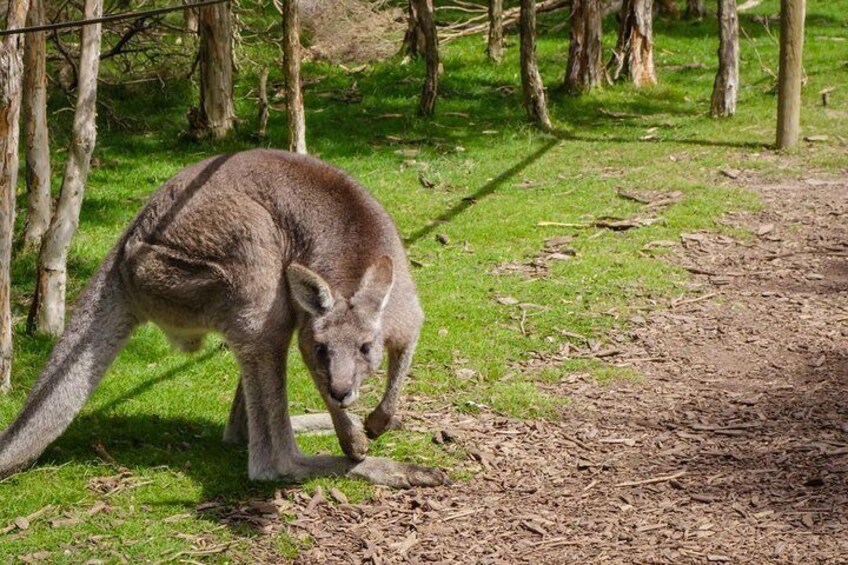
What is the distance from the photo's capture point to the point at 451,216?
395 inches

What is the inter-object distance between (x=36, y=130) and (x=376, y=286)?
3.72 m

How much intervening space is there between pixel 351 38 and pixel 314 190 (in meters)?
9.87

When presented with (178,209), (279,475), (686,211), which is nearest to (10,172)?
(178,209)

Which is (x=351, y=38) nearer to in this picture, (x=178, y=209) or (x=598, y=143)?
(x=598, y=143)

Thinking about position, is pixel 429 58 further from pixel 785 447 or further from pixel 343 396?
pixel 343 396

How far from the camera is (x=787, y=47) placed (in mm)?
Result: 11383

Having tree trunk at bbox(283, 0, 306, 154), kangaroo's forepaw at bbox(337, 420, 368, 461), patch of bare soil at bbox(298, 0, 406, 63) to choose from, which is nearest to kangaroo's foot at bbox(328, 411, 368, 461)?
kangaroo's forepaw at bbox(337, 420, 368, 461)

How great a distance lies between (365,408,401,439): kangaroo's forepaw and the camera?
583 centimetres

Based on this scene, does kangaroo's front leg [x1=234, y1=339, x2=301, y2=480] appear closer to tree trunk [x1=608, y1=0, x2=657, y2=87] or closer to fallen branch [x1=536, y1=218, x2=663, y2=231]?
fallen branch [x1=536, y1=218, x2=663, y2=231]

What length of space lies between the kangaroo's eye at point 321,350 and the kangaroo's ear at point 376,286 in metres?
0.26

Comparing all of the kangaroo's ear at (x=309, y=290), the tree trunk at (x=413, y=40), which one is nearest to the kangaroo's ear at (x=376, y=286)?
the kangaroo's ear at (x=309, y=290)

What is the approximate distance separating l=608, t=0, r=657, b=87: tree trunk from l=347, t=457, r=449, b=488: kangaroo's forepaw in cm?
918

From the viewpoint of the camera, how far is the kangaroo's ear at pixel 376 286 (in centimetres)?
541

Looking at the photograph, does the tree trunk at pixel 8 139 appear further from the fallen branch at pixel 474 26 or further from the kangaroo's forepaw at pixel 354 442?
the fallen branch at pixel 474 26
